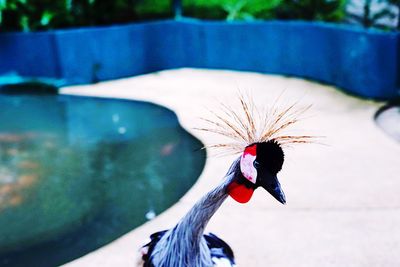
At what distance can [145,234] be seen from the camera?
13.1ft

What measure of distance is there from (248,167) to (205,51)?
919cm

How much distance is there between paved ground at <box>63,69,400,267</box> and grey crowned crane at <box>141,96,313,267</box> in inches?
20.3

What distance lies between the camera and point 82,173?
5.79 m

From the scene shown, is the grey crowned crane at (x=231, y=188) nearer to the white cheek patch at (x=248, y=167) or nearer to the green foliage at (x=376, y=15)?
the white cheek patch at (x=248, y=167)

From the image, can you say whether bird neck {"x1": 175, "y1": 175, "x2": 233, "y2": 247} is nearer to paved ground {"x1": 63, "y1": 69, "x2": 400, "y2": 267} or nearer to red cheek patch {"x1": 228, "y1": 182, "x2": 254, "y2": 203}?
red cheek patch {"x1": 228, "y1": 182, "x2": 254, "y2": 203}

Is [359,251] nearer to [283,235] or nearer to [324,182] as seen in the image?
[283,235]

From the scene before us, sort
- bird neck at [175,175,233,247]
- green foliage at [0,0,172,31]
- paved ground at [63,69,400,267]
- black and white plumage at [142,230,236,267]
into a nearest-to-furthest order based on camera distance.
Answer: bird neck at [175,175,233,247], black and white plumage at [142,230,236,267], paved ground at [63,69,400,267], green foliage at [0,0,172,31]

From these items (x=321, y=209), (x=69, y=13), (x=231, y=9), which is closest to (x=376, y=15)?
(x=231, y=9)

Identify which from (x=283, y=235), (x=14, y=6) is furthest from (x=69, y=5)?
(x=283, y=235)

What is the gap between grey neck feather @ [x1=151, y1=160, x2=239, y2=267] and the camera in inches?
102

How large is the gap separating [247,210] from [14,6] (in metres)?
8.04

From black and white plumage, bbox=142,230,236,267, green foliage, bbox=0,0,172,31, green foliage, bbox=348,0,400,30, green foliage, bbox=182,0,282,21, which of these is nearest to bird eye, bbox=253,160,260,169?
black and white plumage, bbox=142,230,236,267

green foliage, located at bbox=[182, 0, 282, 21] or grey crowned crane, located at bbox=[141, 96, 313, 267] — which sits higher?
grey crowned crane, located at bbox=[141, 96, 313, 267]

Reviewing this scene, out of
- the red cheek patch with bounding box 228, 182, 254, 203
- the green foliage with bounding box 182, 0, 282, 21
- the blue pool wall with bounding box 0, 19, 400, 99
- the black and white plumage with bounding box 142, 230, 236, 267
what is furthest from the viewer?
the green foliage with bounding box 182, 0, 282, 21
